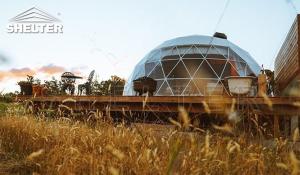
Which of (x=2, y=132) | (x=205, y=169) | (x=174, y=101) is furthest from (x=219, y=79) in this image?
(x=205, y=169)

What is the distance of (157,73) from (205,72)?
2.35 m

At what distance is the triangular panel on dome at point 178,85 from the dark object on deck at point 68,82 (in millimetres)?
4789

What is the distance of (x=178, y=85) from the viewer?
1853 centimetres

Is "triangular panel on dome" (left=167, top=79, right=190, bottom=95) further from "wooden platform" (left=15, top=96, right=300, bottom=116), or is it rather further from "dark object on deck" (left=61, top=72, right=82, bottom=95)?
"wooden platform" (left=15, top=96, right=300, bottom=116)

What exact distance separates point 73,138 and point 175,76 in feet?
44.7

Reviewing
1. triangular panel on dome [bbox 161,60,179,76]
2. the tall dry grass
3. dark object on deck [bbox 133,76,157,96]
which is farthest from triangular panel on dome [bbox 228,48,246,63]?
the tall dry grass

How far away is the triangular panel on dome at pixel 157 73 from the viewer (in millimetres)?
19266

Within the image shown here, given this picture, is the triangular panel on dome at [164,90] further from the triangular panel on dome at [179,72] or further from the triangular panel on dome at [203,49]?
the triangular panel on dome at [203,49]

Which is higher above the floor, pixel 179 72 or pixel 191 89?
pixel 179 72

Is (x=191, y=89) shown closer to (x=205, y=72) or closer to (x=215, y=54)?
Result: (x=205, y=72)

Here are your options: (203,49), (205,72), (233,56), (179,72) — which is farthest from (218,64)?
(179,72)

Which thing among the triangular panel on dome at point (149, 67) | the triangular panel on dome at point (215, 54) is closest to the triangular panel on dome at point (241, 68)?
the triangular panel on dome at point (215, 54)

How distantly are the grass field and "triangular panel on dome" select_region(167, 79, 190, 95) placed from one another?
1056 centimetres

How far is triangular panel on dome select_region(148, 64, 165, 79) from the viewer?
19.3m
